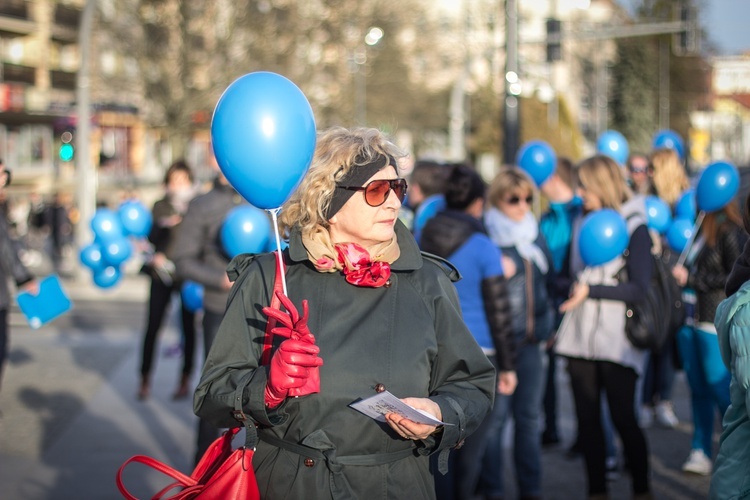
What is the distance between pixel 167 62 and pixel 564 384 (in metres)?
21.3

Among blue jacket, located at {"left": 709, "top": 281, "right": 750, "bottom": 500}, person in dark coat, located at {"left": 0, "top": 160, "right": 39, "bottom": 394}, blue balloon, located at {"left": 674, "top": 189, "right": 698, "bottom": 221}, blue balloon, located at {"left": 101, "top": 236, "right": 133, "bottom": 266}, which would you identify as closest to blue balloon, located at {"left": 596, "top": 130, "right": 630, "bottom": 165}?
blue balloon, located at {"left": 674, "top": 189, "right": 698, "bottom": 221}

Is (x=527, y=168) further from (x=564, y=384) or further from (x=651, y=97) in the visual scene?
(x=651, y=97)

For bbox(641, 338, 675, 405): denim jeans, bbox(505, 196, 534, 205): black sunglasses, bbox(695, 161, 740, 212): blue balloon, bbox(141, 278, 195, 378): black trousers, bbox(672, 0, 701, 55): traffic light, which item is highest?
bbox(672, 0, 701, 55): traffic light

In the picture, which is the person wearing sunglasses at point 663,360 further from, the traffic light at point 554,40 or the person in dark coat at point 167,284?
the traffic light at point 554,40

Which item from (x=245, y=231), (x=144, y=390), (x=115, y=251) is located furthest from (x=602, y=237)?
(x=115, y=251)

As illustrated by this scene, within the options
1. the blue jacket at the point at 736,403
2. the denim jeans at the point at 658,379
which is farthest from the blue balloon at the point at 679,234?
the blue jacket at the point at 736,403

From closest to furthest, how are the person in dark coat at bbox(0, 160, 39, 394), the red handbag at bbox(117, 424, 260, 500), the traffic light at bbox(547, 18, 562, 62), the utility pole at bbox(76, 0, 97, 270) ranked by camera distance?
the red handbag at bbox(117, 424, 260, 500) → the person in dark coat at bbox(0, 160, 39, 394) → the traffic light at bbox(547, 18, 562, 62) → the utility pole at bbox(76, 0, 97, 270)

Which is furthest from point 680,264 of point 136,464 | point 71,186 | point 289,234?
point 71,186

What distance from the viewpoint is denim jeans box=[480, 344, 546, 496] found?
5.52 meters

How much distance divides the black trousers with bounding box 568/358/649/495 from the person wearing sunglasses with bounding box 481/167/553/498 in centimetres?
31

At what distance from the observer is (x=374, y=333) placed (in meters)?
2.79

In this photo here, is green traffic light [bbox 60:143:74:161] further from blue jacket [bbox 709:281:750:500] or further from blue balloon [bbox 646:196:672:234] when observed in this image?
blue jacket [bbox 709:281:750:500]

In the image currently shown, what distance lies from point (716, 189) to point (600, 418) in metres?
1.68

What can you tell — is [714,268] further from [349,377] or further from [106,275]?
[106,275]
